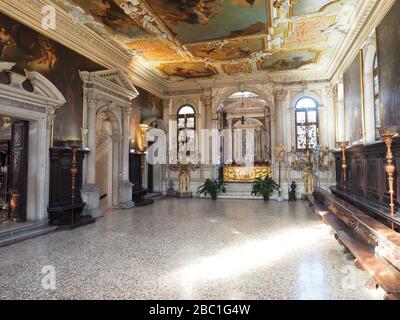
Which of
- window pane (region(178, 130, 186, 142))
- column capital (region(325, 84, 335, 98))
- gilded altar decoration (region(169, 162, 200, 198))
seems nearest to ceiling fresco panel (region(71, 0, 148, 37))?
window pane (region(178, 130, 186, 142))

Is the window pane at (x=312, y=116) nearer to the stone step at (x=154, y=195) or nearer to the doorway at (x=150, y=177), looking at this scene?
the doorway at (x=150, y=177)

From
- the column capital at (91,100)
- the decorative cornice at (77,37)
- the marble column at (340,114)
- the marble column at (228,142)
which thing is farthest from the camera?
the marble column at (228,142)

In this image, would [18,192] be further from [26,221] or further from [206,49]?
[206,49]

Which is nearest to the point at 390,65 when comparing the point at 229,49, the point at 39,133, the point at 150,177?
the point at 229,49

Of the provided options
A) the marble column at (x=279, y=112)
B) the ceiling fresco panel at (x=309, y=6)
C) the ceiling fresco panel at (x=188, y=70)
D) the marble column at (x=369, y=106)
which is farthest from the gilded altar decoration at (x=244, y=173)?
the ceiling fresco panel at (x=309, y=6)

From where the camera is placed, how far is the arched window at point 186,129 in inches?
558

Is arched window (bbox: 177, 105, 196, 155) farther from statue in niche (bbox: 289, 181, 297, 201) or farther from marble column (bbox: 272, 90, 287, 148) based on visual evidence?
statue in niche (bbox: 289, 181, 297, 201)

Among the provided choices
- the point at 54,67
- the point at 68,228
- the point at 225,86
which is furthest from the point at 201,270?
the point at 225,86

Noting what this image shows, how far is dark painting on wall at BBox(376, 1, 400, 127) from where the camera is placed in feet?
18.4

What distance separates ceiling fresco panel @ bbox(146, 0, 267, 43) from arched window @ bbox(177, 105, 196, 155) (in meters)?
5.34

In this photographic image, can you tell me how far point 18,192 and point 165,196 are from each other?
721cm

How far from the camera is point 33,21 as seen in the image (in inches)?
258

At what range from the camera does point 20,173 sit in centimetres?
681

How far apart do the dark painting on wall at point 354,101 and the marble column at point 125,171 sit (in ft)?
24.7
